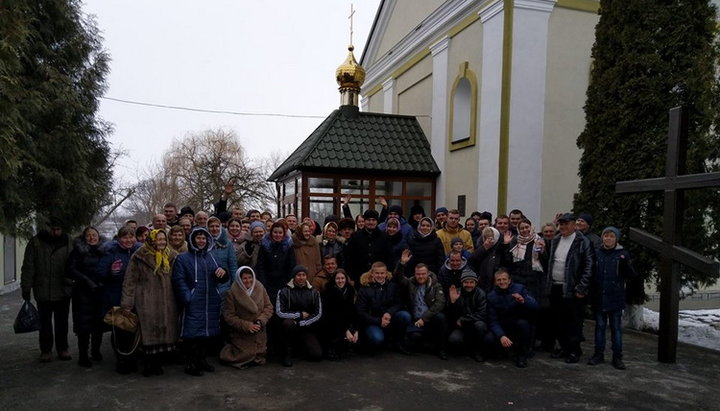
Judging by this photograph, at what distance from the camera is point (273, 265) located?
23.0 ft

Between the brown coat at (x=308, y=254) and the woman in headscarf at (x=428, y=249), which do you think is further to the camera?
the woman in headscarf at (x=428, y=249)

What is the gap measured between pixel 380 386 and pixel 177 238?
2.95m

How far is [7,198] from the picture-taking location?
5508mm

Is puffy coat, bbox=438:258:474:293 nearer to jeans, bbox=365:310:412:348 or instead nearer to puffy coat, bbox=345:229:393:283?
jeans, bbox=365:310:412:348

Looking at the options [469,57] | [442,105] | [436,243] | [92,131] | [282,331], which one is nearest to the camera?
[282,331]

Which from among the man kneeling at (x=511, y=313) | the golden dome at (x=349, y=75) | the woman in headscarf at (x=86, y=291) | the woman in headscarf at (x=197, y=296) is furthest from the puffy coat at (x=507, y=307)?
the golden dome at (x=349, y=75)

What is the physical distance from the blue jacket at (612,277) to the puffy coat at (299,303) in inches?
142

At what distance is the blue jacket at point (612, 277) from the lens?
6.57 m

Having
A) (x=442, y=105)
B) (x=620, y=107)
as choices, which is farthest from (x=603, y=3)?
(x=442, y=105)

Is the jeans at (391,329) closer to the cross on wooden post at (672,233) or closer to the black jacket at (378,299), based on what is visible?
the black jacket at (378,299)

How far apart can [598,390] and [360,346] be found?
2.98 m

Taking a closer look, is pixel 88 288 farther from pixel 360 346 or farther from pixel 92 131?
pixel 360 346

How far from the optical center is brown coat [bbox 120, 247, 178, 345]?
19.5 feet

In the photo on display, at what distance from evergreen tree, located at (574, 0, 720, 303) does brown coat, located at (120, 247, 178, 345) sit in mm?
7439
